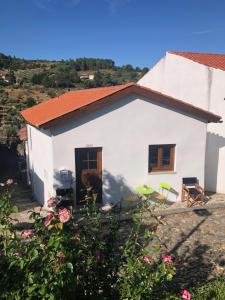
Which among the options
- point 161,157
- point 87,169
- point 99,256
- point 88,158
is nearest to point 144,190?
point 161,157

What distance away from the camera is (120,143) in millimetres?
12859

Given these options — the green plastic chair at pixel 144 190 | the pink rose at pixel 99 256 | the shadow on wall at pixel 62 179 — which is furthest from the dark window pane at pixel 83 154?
the pink rose at pixel 99 256

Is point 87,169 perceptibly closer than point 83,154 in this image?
No

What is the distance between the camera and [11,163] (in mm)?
21203

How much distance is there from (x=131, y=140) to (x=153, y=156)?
1337 millimetres

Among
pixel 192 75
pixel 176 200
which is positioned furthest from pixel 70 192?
pixel 192 75

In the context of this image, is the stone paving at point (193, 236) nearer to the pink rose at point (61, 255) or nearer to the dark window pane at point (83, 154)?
the dark window pane at point (83, 154)

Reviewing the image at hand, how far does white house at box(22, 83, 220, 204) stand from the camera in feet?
39.9

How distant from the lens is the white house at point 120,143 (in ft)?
39.9

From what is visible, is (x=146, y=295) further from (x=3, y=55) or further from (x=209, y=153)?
(x=3, y=55)

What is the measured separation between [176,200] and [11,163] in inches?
462

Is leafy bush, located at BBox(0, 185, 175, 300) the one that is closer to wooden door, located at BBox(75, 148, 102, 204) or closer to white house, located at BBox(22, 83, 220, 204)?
white house, located at BBox(22, 83, 220, 204)

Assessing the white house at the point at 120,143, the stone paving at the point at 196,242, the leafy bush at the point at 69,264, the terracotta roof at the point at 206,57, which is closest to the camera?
the leafy bush at the point at 69,264

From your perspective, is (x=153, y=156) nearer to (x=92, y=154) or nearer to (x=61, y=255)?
(x=92, y=154)
